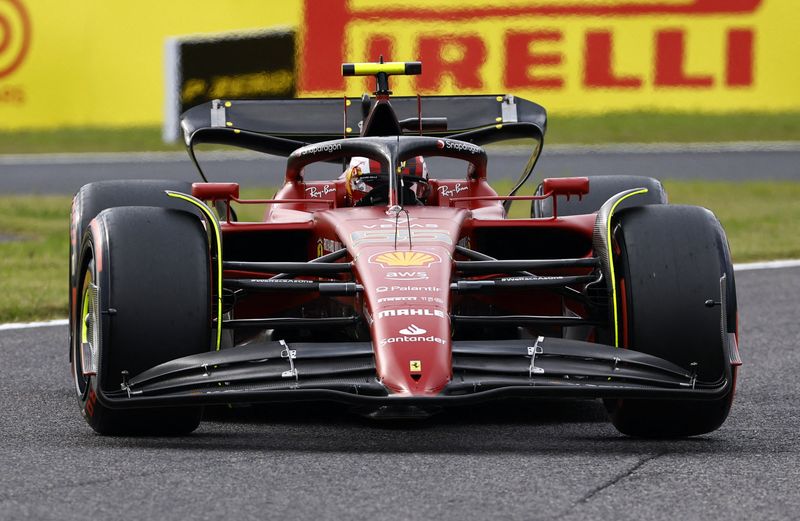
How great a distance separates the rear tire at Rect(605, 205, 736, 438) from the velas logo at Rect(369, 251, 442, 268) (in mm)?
667

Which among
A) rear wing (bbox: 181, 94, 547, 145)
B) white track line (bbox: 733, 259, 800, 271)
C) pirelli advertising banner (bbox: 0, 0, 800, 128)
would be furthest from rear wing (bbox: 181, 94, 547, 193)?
pirelli advertising banner (bbox: 0, 0, 800, 128)

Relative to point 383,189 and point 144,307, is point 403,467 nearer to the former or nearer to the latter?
point 144,307

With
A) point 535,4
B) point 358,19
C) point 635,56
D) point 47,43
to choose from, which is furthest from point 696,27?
Result: point 47,43

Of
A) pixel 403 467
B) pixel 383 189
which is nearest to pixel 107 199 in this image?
pixel 383 189

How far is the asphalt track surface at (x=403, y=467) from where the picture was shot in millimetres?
4039

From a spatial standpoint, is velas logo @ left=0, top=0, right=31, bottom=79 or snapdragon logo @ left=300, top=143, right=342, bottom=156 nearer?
snapdragon logo @ left=300, top=143, right=342, bottom=156

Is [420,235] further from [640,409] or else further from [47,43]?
[47,43]

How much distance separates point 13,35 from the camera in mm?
19312

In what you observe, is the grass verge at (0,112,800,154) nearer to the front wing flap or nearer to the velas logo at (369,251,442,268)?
the velas logo at (369,251,442,268)

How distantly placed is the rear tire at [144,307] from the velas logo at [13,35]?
47.7 ft

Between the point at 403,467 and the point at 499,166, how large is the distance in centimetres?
1467

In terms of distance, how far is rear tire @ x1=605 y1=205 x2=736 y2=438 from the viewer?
5.15m

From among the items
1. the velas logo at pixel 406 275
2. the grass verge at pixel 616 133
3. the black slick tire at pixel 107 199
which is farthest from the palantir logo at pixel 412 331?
the grass verge at pixel 616 133

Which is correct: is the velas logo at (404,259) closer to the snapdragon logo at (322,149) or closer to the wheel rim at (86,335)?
the wheel rim at (86,335)
